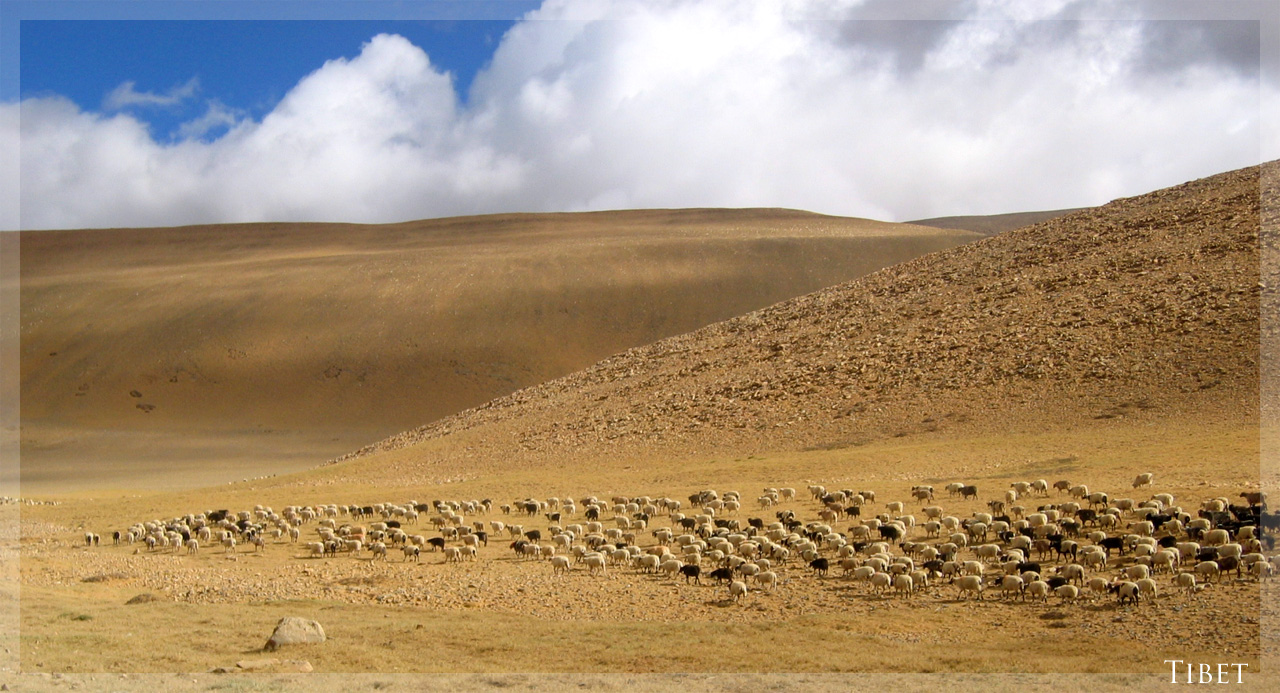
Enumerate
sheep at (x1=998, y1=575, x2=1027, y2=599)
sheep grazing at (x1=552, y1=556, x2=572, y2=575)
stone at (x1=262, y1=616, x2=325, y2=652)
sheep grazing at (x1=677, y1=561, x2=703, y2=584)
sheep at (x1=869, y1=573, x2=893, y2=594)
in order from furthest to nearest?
sheep grazing at (x1=552, y1=556, x2=572, y2=575), sheep grazing at (x1=677, y1=561, x2=703, y2=584), sheep at (x1=869, y1=573, x2=893, y2=594), sheep at (x1=998, y1=575, x2=1027, y2=599), stone at (x1=262, y1=616, x2=325, y2=652)

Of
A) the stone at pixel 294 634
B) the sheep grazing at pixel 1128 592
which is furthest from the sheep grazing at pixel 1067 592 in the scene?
the stone at pixel 294 634

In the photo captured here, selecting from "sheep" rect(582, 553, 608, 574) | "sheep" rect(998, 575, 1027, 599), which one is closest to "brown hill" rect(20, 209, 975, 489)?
"sheep" rect(582, 553, 608, 574)

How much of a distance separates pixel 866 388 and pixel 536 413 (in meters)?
16.6

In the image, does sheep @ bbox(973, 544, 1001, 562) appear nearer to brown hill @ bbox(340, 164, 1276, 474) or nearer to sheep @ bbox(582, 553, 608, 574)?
sheep @ bbox(582, 553, 608, 574)

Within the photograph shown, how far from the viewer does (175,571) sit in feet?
71.8

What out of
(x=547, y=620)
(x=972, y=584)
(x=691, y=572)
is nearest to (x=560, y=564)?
(x=691, y=572)

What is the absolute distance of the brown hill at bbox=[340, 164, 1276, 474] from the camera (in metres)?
38.2

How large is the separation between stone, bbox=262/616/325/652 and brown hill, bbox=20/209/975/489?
4152 cm

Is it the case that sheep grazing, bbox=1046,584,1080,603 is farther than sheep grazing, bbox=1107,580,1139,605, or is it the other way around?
sheep grazing, bbox=1046,584,1080,603

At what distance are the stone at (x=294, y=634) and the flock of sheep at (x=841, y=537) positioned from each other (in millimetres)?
Result: 6274

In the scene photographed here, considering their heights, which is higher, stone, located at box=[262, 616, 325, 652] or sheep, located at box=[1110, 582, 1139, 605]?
sheep, located at box=[1110, 582, 1139, 605]

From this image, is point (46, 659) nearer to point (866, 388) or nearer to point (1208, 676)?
point (1208, 676)

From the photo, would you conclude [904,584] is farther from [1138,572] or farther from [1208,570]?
[1208,570]

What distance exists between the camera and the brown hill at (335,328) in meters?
67.8
